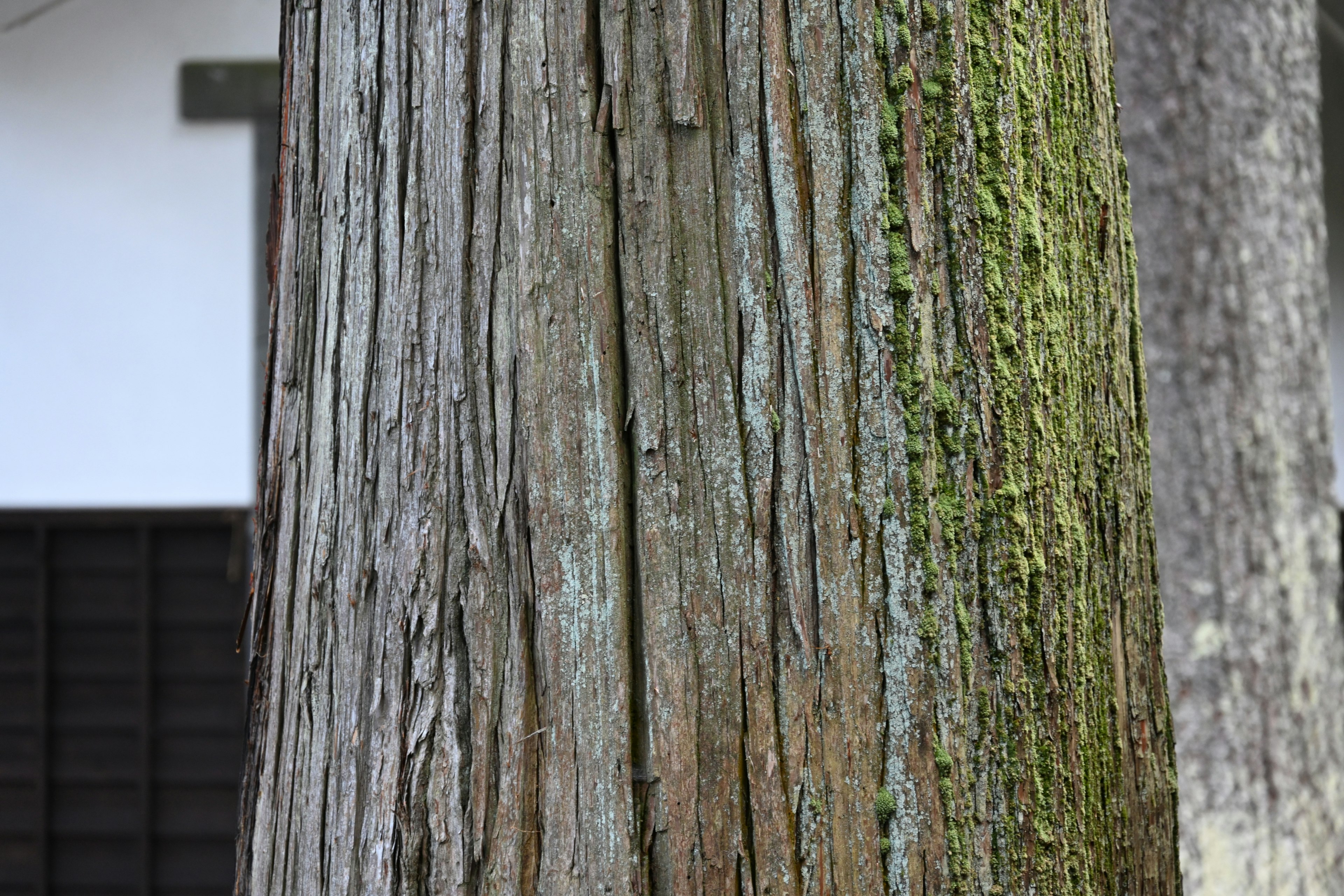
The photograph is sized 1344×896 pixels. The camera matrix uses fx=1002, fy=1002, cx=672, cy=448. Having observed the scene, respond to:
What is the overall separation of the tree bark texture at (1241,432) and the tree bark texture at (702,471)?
86.5 inches

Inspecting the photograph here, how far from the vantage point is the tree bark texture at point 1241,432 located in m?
2.60

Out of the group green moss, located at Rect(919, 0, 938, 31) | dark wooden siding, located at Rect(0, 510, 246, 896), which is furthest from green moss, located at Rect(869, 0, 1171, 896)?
dark wooden siding, located at Rect(0, 510, 246, 896)

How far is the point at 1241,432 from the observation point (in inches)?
105

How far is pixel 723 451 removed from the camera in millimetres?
693

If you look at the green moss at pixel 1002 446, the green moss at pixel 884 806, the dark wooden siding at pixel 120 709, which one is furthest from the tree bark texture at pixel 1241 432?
the dark wooden siding at pixel 120 709

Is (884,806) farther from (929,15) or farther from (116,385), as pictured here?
(116,385)

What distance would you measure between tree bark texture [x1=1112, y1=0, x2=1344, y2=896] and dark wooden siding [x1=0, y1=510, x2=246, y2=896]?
9.72 feet

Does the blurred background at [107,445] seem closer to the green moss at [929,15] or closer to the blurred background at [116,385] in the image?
the blurred background at [116,385]

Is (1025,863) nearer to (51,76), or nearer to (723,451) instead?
(723,451)

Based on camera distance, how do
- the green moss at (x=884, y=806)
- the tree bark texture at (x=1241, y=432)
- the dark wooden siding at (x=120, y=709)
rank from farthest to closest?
the dark wooden siding at (x=120, y=709) → the tree bark texture at (x=1241, y=432) → the green moss at (x=884, y=806)

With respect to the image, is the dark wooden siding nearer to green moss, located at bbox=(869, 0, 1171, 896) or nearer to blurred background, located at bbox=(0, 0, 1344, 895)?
blurred background, located at bbox=(0, 0, 1344, 895)

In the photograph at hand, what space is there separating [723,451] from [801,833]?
0.27 metres

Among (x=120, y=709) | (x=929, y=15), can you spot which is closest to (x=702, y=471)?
(x=929, y=15)

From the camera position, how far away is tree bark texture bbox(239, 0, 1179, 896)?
27.1 inches
